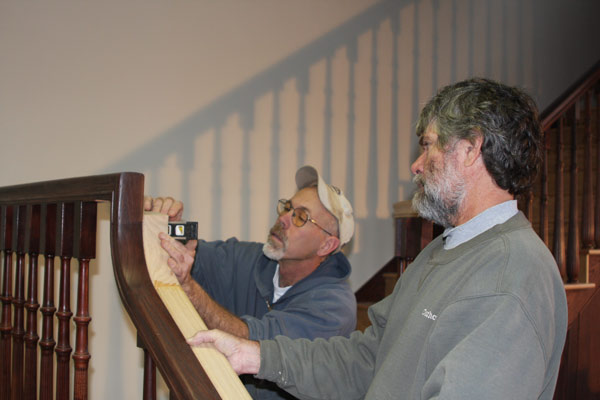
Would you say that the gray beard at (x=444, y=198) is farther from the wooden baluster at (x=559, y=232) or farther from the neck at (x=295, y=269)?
the wooden baluster at (x=559, y=232)

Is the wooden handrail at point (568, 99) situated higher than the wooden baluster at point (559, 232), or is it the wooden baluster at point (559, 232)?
the wooden handrail at point (568, 99)

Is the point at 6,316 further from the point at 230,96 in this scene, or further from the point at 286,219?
the point at 230,96

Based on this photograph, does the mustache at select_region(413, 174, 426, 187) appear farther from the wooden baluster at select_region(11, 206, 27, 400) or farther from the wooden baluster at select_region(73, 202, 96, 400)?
the wooden baluster at select_region(11, 206, 27, 400)

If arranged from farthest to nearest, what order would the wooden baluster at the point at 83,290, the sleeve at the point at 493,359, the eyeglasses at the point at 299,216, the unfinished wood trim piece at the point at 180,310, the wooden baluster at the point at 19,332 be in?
the eyeglasses at the point at 299,216, the wooden baluster at the point at 19,332, the wooden baluster at the point at 83,290, the unfinished wood trim piece at the point at 180,310, the sleeve at the point at 493,359

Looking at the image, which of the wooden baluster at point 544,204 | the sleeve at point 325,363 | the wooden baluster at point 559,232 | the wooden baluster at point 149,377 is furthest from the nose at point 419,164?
the wooden baluster at point 559,232

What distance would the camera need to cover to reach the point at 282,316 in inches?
71.2

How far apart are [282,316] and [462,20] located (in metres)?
3.03

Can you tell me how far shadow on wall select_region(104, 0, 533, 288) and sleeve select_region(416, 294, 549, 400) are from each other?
79.7 inches

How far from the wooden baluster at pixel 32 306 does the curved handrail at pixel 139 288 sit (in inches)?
12.3

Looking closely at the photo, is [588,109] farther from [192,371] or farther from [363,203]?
[192,371]

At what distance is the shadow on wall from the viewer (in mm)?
2801

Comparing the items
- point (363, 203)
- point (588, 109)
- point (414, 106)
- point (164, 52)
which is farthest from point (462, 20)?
point (164, 52)

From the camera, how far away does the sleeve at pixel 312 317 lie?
176cm

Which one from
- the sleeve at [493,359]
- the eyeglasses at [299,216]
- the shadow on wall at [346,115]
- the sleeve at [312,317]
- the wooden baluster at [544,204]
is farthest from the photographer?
the shadow on wall at [346,115]
